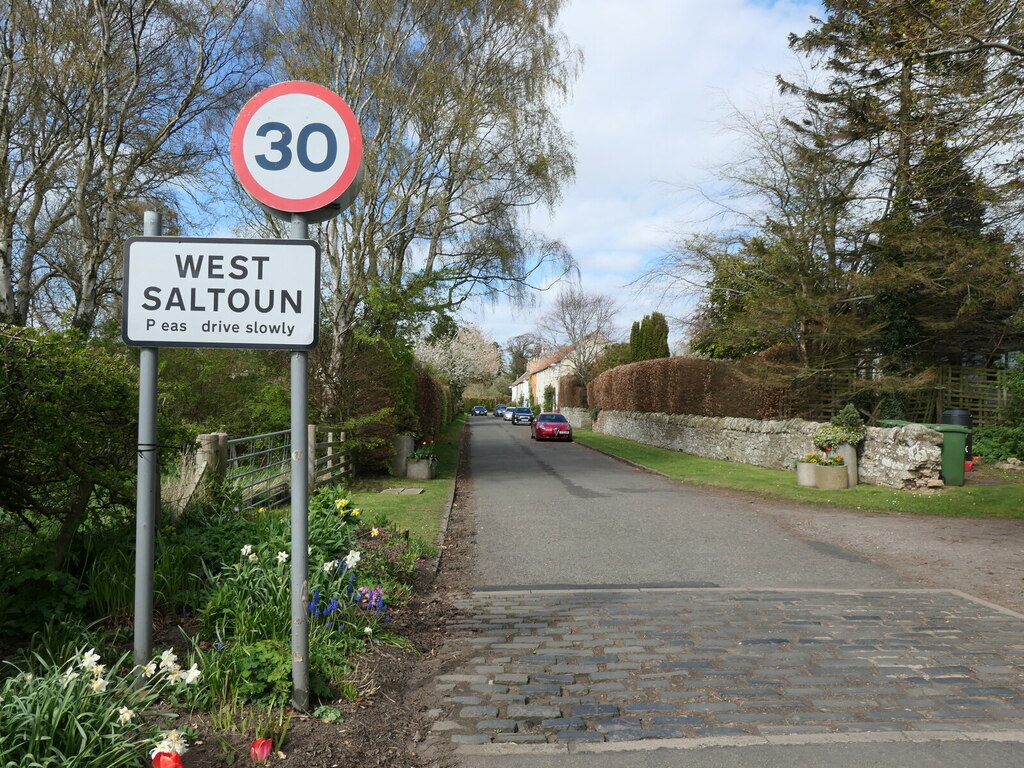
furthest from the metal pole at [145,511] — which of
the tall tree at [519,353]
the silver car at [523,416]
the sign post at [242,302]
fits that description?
the tall tree at [519,353]

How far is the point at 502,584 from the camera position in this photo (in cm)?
666

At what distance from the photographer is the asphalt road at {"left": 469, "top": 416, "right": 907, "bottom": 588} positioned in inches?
273

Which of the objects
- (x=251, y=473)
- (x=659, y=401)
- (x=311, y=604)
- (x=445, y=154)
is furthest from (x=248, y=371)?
(x=659, y=401)

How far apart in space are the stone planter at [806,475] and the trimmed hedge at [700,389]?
4.45m

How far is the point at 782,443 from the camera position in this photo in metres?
17.9

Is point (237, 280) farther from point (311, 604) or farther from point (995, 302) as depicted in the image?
point (995, 302)

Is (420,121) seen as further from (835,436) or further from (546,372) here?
(546,372)

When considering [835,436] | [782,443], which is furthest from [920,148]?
[782,443]

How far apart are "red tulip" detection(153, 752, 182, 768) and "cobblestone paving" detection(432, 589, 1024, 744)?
4.25ft

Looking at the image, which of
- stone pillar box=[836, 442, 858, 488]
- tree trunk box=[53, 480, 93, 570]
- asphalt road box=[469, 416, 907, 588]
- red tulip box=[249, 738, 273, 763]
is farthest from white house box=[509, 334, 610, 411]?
red tulip box=[249, 738, 273, 763]

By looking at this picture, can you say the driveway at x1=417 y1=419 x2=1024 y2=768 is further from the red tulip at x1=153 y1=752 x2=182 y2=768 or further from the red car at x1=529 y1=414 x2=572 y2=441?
the red car at x1=529 y1=414 x2=572 y2=441

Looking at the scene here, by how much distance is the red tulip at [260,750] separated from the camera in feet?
9.69

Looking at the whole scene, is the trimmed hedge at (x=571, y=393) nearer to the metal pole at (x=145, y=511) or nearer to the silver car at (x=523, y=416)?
the silver car at (x=523, y=416)

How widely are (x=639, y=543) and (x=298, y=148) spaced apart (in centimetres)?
647
